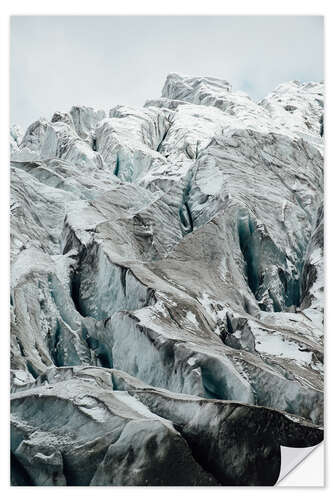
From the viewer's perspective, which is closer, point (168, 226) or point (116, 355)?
point (116, 355)

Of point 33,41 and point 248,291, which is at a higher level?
point 33,41

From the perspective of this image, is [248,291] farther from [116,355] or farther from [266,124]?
[266,124]
